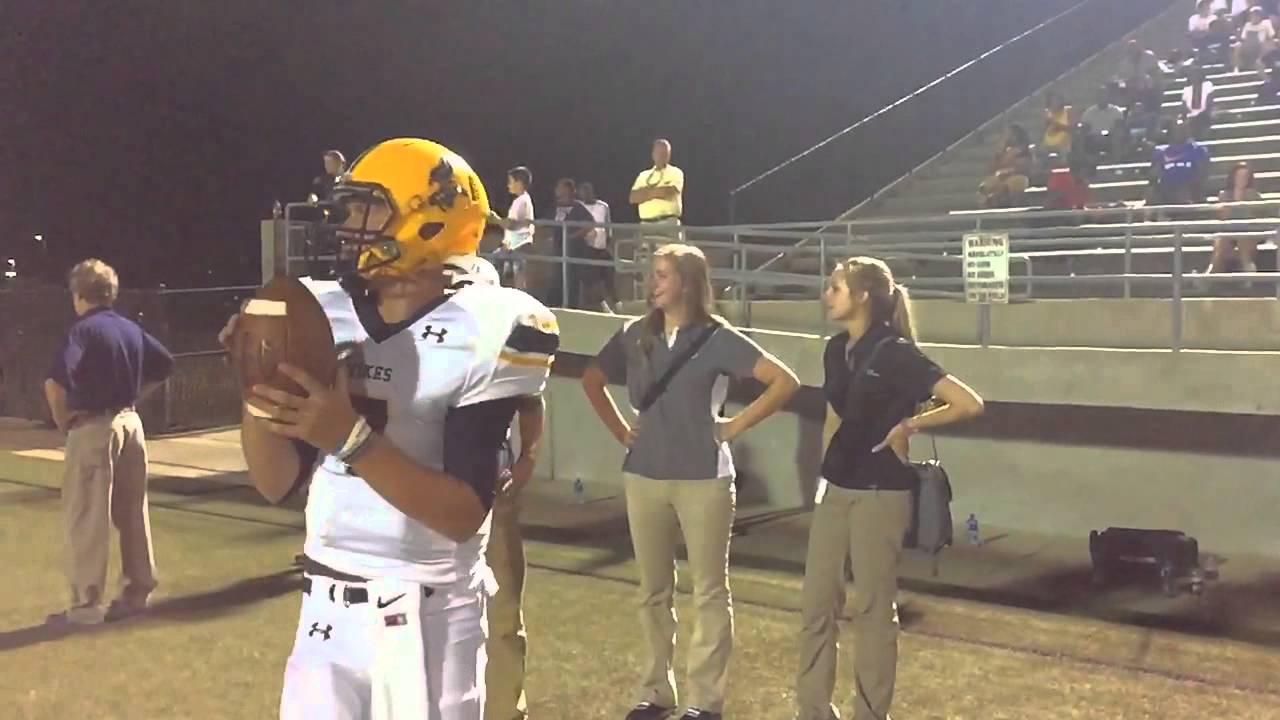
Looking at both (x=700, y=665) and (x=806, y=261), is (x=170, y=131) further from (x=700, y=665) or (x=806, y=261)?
(x=700, y=665)

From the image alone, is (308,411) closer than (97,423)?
Yes

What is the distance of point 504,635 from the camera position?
16.1ft

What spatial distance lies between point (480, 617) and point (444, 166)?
90 centimetres

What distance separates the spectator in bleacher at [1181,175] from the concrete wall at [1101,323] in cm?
339

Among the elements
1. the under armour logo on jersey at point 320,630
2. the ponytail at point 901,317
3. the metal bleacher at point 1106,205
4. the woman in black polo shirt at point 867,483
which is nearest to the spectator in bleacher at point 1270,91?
the metal bleacher at point 1106,205

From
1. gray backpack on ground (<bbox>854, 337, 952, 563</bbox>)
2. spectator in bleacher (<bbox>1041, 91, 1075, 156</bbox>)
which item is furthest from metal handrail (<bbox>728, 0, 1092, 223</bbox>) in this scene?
gray backpack on ground (<bbox>854, 337, 952, 563</bbox>)

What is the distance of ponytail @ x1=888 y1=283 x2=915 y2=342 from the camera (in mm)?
5332

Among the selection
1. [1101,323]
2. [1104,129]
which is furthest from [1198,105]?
[1101,323]

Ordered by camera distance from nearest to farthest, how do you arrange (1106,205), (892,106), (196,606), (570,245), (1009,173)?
(196,606), (570,245), (1106,205), (1009,173), (892,106)

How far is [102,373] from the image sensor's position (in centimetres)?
691

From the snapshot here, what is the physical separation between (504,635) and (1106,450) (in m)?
5.96

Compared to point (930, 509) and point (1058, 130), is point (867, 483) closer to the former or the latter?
point (930, 509)

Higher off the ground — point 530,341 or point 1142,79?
point 1142,79

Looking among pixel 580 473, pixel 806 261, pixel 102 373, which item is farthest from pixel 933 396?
pixel 806 261
